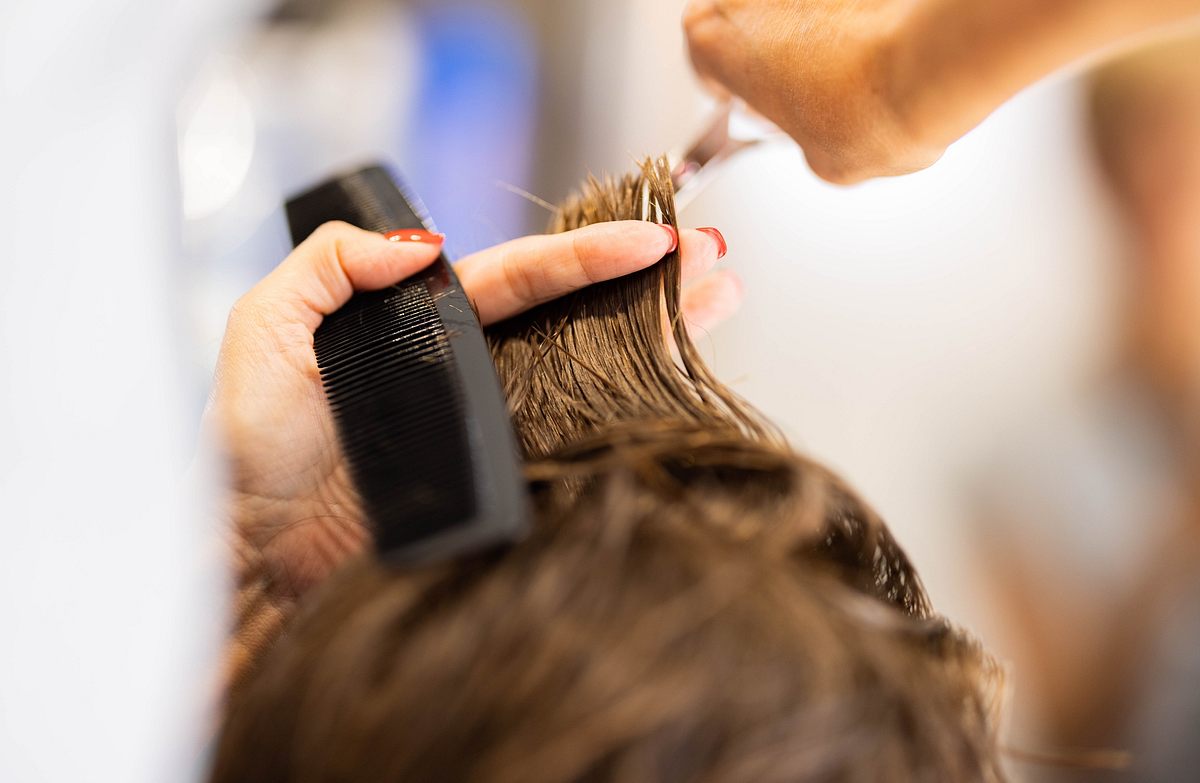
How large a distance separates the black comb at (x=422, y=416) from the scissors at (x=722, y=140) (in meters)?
0.25

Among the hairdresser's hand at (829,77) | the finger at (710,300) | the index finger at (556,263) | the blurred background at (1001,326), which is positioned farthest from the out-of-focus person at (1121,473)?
the index finger at (556,263)

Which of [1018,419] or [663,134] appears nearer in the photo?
[1018,419]

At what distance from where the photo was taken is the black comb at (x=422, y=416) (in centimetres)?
40

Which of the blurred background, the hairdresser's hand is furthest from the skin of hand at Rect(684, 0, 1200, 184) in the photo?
the blurred background

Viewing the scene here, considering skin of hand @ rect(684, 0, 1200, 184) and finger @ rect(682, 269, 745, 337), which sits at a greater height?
skin of hand @ rect(684, 0, 1200, 184)

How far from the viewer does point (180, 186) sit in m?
1.13

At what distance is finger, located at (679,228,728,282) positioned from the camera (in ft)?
2.02

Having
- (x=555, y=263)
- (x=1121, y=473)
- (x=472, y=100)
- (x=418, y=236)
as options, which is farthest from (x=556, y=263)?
(x=1121, y=473)

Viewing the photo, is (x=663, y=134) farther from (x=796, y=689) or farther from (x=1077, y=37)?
(x=796, y=689)

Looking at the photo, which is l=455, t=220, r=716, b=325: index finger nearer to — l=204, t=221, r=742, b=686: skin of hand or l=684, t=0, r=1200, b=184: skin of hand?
l=204, t=221, r=742, b=686: skin of hand

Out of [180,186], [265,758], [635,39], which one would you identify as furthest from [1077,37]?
[180,186]

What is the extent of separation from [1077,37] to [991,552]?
2.85ft

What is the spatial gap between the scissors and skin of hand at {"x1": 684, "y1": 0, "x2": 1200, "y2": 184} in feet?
0.18

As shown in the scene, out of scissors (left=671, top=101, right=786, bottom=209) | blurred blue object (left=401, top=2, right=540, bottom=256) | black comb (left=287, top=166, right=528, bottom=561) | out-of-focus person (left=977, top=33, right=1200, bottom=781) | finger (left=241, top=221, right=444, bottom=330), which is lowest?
out-of-focus person (left=977, top=33, right=1200, bottom=781)
